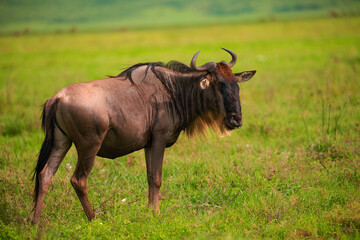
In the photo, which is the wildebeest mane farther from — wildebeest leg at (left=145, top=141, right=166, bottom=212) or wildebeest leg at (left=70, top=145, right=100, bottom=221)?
wildebeest leg at (left=70, top=145, right=100, bottom=221)

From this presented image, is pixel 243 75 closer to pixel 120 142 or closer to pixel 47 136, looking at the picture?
pixel 120 142

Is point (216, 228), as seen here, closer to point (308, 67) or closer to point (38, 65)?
point (308, 67)

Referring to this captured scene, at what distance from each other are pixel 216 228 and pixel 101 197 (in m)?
1.81

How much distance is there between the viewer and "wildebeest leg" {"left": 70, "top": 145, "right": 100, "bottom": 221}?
4953 mm

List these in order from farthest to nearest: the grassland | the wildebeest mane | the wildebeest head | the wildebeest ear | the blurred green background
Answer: the blurred green background → the wildebeest ear → the wildebeest mane → the wildebeest head → the grassland

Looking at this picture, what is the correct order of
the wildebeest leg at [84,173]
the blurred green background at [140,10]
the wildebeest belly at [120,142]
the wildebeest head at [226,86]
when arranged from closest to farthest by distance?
the wildebeest leg at [84,173], the wildebeest belly at [120,142], the wildebeest head at [226,86], the blurred green background at [140,10]

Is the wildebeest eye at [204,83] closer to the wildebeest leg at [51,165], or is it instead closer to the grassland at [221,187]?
the grassland at [221,187]

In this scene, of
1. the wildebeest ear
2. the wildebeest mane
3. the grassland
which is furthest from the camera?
the wildebeest ear

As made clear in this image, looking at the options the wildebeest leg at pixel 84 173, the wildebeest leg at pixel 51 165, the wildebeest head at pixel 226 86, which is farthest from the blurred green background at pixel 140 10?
the wildebeest leg at pixel 84 173

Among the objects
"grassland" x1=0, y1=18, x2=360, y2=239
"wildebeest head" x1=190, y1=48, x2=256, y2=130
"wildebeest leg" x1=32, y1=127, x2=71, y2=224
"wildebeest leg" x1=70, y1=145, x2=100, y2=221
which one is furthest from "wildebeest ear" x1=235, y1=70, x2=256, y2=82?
"wildebeest leg" x1=32, y1=127, x2=71, y2=224

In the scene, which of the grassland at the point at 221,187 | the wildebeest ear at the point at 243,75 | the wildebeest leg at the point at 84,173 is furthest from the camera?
the wildebeest ear at the point at 243,75

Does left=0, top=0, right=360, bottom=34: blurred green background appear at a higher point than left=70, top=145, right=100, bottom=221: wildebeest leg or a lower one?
lower

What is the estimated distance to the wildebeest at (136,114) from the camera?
489 centimetres

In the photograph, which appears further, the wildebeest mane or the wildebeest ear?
the wildebeest ear
